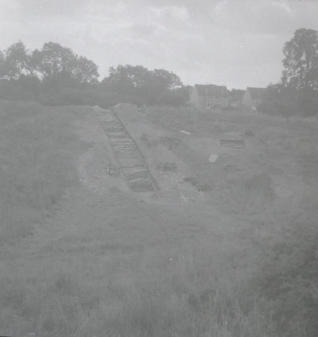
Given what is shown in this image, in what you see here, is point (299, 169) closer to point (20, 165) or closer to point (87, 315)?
point (20, 165)

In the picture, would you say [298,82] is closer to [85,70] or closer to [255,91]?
[85,70]

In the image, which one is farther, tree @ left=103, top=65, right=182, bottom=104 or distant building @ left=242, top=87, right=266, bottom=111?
distant building @ left=242, top=87, right=266, bottom=111

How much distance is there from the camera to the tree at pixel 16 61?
3603 centimetres

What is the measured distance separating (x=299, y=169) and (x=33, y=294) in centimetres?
1509

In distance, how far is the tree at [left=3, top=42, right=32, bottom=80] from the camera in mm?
36031

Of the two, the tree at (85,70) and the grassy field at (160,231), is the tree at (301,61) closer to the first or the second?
the grassy field at (160,231)

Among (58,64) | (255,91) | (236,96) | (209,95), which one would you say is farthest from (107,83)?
(236,96)

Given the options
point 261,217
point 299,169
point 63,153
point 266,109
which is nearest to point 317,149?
point 299,169

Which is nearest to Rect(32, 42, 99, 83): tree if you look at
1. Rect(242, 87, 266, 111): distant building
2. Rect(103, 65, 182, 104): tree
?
Rect(103, 65, 182, 104): tree

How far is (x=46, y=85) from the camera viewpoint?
112 feet

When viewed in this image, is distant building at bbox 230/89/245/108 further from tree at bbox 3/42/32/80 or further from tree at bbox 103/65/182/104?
tree at bbox 3/42/32/80

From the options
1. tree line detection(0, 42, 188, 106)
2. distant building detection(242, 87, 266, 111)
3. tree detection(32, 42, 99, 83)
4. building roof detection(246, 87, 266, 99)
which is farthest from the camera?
building roof detection(246, 87, 266, 99)

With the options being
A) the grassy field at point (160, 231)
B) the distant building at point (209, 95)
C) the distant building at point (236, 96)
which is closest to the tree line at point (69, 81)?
the grassy field at point (160, 231)

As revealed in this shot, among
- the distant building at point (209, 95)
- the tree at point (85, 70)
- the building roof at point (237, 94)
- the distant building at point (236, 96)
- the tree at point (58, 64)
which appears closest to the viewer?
the tree at point (58, 64)
